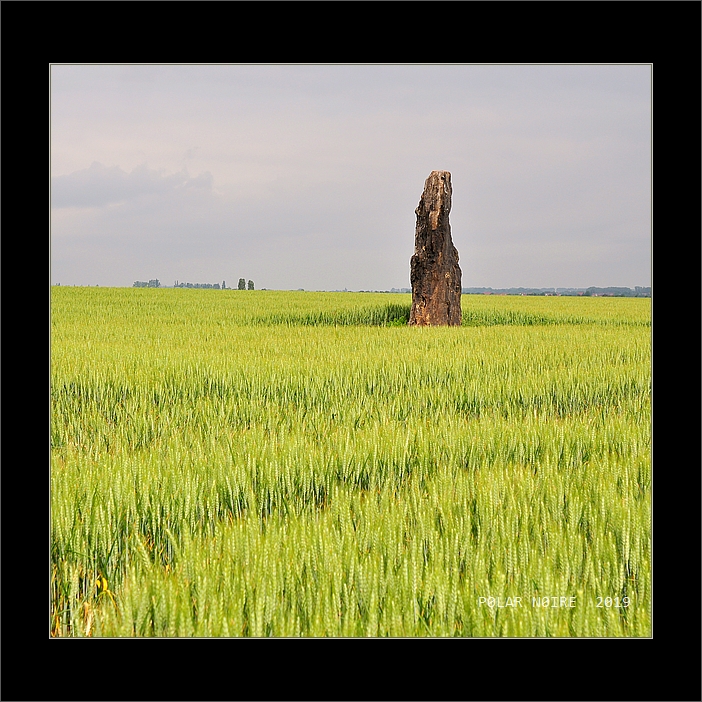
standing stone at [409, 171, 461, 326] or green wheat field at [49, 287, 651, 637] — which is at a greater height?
standing stone at [409, 171, 461, 326]

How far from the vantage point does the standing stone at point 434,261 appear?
10.2m

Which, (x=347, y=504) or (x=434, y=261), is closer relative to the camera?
(x=347, y=504)

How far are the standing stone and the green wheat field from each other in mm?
5455

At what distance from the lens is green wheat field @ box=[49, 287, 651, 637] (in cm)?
147

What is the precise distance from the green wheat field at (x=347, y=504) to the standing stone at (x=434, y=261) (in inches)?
215

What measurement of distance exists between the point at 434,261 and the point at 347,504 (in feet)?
28.3

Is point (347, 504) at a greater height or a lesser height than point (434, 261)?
lesser

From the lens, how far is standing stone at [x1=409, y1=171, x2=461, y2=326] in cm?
1018

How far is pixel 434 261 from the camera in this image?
10188 mm

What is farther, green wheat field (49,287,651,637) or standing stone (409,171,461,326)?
standing stone (409,171,461,326)

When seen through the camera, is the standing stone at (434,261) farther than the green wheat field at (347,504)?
Yes
